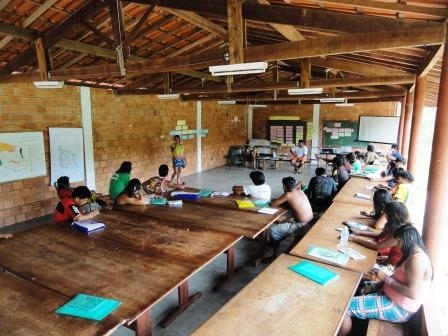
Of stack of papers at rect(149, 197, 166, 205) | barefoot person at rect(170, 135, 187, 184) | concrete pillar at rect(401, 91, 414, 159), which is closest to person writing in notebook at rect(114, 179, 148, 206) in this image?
stack of papers at rect(149, 197, 166, 205)

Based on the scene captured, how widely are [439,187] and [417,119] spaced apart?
4.08 meters

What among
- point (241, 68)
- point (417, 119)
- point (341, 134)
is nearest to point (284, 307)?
point (241, 68)

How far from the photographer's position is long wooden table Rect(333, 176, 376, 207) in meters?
4.90

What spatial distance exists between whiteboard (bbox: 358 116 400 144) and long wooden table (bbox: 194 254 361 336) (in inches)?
492

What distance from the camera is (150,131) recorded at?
9.66 m

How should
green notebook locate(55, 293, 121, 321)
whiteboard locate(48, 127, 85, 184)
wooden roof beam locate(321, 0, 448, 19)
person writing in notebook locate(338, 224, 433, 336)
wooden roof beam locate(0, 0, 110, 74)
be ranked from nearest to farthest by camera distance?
green notebook locate(55, 293, 121, 321) → person writing in notebook locate(338, 224, 433, 336) → wooden roof beam locate(321, 0, 448, 19) → wooden roof beam locate(0, 0, 110, 74) → whiteboard locate(48, 127, 85, 184)

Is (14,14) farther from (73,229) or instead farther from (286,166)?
(286,166)

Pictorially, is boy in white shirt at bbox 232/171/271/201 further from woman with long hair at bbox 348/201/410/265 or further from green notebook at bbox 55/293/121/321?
green notebook at bbox 55/293/121/321

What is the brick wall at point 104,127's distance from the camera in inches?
241

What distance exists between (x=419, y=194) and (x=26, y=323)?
347 inches

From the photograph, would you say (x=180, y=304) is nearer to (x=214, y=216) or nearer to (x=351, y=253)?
(x=214, y=216)

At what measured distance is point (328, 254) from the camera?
291 centimetres

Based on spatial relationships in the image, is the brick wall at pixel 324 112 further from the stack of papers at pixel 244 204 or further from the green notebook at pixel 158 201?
the green notebook at pixel 158 201

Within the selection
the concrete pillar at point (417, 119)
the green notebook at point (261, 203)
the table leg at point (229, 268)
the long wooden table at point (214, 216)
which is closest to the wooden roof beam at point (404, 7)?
the long wooden table at point (214, 216)
